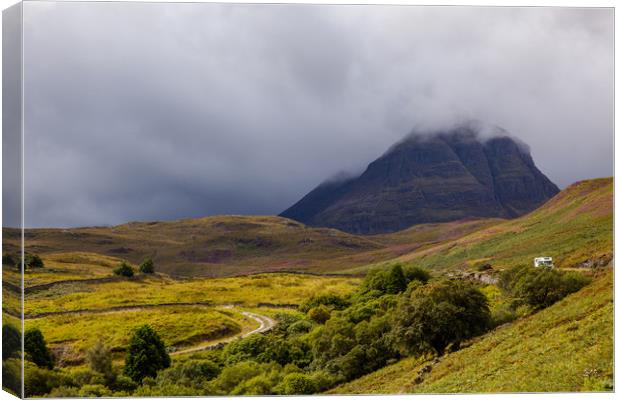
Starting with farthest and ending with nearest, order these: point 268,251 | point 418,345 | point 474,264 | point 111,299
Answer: point 474,264, point 268,251, point 111,299, point 418,345

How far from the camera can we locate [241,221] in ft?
93.4

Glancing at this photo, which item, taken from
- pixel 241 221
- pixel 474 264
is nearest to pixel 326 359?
pixel 241 221

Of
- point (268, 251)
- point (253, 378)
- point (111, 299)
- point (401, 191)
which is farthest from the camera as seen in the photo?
point (401, 191)

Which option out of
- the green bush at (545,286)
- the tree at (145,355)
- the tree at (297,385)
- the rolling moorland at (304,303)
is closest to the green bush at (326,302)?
the rolling moorland at (304,303)

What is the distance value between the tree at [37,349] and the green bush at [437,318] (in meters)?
12.3

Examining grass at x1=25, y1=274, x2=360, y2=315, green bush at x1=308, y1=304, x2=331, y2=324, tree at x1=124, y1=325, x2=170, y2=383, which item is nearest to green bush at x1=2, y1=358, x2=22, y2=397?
tree at x1=124, y1=325, x2=170, y2=383

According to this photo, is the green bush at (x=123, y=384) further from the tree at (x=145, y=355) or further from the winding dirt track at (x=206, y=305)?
the winding dirt track at (x=206, y=305)

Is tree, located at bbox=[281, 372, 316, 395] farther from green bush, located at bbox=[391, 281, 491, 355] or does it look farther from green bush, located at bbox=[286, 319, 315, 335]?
green bush, located at bbox=[286, 319, 315, 335]

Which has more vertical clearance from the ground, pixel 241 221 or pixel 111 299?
pixel 241 221

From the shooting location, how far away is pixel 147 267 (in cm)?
3550

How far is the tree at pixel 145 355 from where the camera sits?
70.7 ft

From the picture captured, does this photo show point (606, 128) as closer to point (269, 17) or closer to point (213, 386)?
point (269, 17)

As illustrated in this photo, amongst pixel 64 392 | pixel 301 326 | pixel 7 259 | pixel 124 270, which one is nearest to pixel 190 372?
pixel 64 392

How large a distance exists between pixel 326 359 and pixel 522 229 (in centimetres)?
1788
